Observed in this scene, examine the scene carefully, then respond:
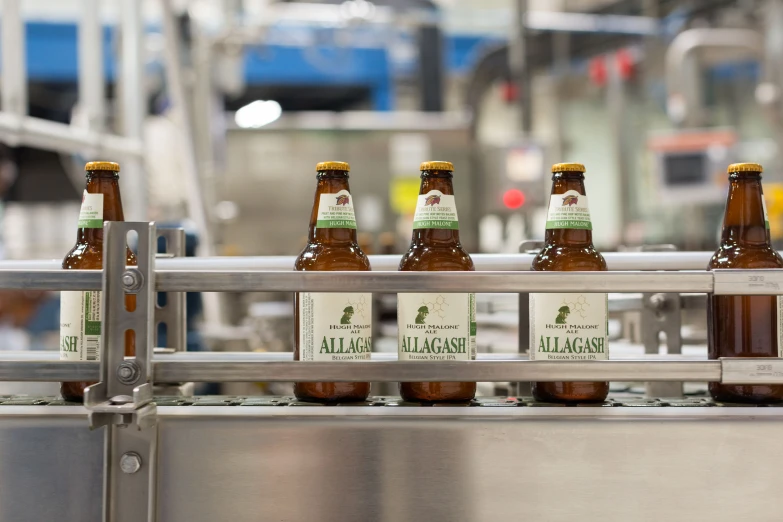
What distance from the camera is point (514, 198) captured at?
455cm

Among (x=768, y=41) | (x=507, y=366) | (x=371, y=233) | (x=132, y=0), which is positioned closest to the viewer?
(x=507, y=366)

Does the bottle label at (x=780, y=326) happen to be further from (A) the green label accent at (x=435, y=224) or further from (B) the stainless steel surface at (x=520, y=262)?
(A) the green label accent at (x=435, y=224)

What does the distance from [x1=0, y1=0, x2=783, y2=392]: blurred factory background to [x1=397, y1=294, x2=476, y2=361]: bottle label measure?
0.38 metres

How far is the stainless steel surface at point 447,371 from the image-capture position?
0.74 metres

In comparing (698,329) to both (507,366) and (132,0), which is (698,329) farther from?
(132,0)

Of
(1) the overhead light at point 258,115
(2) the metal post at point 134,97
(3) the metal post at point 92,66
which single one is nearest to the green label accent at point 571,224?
(3) the metal post at point 92,66

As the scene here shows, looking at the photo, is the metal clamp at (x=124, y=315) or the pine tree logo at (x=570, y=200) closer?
the metal clamp at (x=124, y=315)

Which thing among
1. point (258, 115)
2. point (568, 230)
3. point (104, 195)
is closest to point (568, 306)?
point (568, 230)

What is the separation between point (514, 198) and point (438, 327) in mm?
3821

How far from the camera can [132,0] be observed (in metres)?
2.14

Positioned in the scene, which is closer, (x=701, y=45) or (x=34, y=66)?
(x=701, y=45)

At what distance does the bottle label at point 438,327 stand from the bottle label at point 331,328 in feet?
0.18

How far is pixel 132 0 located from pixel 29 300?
1.81m

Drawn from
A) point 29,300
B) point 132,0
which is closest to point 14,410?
point 132,0
